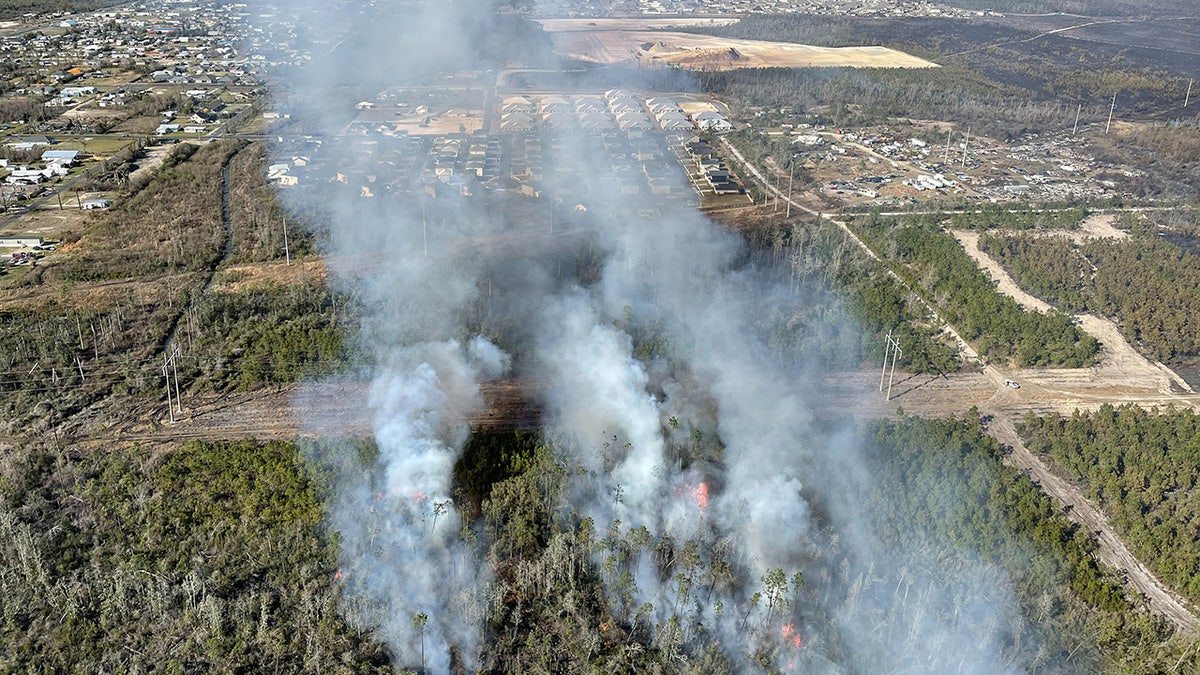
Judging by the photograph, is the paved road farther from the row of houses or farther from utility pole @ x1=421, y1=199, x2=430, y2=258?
utility pole @ x1=421, y1=199, x2=430, y2=258

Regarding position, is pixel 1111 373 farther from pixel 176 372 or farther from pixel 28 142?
pixel 28 142

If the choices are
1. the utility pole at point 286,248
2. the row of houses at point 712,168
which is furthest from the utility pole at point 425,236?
the row of houses at point 712,168

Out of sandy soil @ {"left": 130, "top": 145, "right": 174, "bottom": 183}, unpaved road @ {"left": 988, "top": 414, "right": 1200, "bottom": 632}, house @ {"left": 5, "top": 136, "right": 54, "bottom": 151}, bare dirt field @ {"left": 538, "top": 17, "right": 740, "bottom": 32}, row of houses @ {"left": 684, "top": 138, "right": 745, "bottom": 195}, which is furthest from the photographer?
bare dirt field @ {"left": 538, "top": 17, "right": 740, "bottom": 32}

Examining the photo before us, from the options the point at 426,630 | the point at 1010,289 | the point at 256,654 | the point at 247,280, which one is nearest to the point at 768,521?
the point at 426,630

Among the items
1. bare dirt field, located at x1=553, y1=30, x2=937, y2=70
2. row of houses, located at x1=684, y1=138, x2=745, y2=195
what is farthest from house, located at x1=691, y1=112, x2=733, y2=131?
bare dirt field, located at x1=553, y1=30, x2=937, y2=70

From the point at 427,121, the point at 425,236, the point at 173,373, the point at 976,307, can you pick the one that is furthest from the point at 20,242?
the point at 976,307
